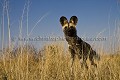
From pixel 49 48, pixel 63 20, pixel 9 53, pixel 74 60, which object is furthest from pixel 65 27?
pixel 9 53

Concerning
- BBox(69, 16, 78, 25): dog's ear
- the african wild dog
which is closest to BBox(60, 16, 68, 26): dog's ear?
the african wild dog

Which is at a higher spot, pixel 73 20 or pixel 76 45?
pixel 73 20

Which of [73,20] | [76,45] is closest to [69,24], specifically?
[73,20]

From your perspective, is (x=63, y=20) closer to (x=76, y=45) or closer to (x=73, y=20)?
(x=73, y=20)

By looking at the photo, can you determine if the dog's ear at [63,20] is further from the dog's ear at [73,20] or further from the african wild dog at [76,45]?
the dog's ear at [73,20]

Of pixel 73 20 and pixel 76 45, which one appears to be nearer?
pixel 76 45

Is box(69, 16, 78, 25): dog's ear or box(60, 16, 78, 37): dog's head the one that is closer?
box(60, 16, 78, 37): dog's head

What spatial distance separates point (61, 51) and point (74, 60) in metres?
0.44

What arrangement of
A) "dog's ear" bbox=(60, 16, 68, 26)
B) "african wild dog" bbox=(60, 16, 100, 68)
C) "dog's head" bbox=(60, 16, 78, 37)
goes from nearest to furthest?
"african wild dog" bbox=(60, 16, 100, 68)
"dog's head" bbox=(60, 16, 78, 37)
"dog's ear" bbox=(60, 16, 68, 26)

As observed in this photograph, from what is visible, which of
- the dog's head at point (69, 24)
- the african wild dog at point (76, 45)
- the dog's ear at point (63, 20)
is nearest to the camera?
the african wild dog at point (76, 45)

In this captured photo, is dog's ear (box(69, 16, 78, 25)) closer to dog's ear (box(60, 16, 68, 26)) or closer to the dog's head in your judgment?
the dog's head

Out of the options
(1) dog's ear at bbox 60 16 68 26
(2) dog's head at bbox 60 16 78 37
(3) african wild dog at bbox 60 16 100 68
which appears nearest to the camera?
(3) african wild dog at bbox 60 16 100 68

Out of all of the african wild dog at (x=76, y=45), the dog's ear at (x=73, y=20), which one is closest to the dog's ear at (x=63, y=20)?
the african wild dog at (x=76, y=45)

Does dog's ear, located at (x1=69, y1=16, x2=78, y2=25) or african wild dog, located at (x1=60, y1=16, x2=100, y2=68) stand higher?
dog's ear, located at (x1=69, y1=16, x2=78, y2=25)
